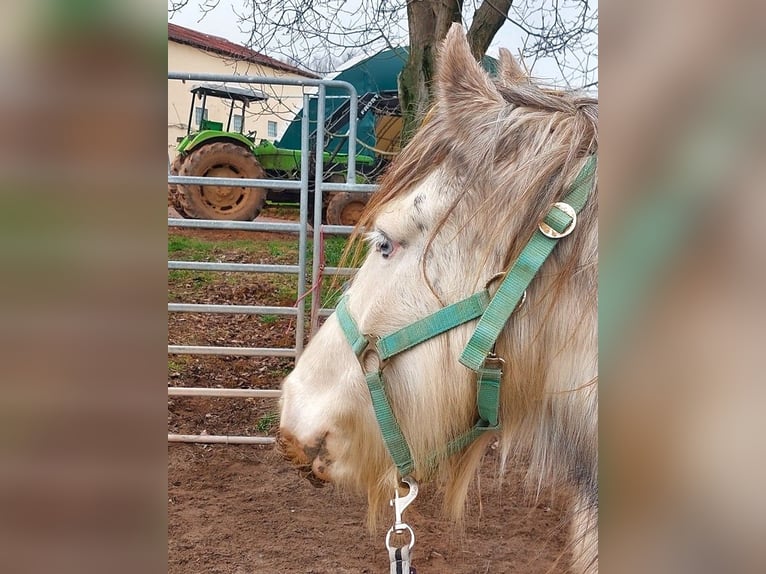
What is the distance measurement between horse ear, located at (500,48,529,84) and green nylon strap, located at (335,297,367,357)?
0.78 metres

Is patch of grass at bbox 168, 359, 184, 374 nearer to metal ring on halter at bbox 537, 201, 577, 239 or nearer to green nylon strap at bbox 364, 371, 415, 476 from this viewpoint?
green nylon strap at bbox 364, 371, 415, 476

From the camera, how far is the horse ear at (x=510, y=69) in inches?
64.5

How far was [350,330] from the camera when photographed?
135 centimetres

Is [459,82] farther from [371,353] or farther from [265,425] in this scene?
[265,425]

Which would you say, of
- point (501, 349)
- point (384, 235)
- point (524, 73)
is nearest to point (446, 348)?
point (501, 349)

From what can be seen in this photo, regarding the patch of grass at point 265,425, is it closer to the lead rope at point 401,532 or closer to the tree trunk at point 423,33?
the tree trunk at point 423,33

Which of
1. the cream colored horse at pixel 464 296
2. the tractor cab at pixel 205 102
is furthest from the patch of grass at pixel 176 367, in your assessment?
the tractor cab at pixel 205 102

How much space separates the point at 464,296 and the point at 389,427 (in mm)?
362

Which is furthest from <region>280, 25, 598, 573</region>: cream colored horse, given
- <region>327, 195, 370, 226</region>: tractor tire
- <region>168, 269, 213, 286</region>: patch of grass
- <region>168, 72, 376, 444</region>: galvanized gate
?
<region>327, 195, 370, 226</region>: tractor tire
